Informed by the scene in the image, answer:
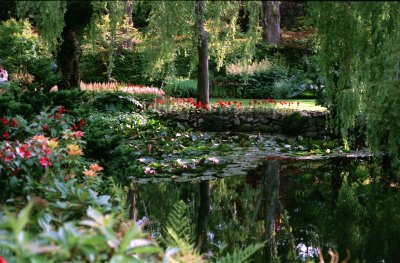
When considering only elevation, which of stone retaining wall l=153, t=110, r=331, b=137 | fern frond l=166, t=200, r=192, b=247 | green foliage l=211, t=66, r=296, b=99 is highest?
green foliage l=211, t=66, r=296, b=99

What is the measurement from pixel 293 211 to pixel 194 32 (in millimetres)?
3603

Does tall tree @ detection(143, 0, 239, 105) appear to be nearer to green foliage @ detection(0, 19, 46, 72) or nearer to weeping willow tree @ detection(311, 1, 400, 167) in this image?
weeping willow tree @ detection(311, 1, 400, 167)

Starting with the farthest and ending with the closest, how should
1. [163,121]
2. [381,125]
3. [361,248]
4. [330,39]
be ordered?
[163,121], [361,248], [381,125], [330,39]

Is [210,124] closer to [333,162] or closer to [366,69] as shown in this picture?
[333,162]

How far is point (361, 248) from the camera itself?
5559mm

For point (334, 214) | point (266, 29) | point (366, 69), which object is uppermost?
point (266, 29)

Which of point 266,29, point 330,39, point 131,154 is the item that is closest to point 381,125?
point 330,39

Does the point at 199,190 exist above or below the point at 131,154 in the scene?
below

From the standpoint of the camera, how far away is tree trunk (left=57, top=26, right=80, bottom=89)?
10141mm

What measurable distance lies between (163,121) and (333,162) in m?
3.97

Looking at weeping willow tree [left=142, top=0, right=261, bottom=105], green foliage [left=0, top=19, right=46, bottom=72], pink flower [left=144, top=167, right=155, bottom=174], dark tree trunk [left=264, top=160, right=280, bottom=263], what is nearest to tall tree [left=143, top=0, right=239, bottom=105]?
weeping willow tree [left=142, top=0, right=261, bottom=105]

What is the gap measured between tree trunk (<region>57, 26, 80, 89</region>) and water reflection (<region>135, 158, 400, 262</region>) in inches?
150

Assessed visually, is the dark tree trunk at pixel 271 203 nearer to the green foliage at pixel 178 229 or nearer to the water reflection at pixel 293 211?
the water reflection at pixel 293 211

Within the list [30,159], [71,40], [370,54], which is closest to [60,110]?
[30,159]
